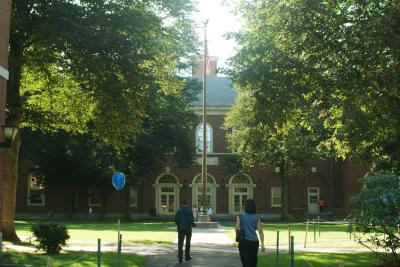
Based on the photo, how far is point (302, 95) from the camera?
1780cm

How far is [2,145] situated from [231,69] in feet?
26.0

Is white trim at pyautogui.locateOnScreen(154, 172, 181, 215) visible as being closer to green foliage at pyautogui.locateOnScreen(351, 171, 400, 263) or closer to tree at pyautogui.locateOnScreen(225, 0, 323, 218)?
tree at pyautogui.locateOnScreen(225, 0, 323, 218)

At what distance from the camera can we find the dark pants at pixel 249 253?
11289mm

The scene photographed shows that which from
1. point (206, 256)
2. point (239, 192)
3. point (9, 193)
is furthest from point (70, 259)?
point (239, 192)

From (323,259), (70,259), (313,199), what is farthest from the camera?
(313,199)

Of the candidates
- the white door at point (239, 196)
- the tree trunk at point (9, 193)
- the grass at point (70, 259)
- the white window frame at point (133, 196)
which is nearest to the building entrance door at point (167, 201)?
the white window frame at point (133, 196)

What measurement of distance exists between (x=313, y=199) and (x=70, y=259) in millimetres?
39939

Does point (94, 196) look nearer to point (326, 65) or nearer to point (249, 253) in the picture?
point (326, 65)

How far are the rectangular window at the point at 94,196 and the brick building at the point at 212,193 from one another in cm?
9

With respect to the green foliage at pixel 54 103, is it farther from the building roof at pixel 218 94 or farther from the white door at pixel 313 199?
the white door at pixel 313 199

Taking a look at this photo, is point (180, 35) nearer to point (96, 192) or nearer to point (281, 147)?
point (281, 147)

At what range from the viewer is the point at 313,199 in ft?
175

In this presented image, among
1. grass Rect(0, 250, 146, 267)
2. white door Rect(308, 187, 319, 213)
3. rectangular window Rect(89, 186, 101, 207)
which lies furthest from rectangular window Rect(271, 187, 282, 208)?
grass Rect(0, 250, 146, 267)

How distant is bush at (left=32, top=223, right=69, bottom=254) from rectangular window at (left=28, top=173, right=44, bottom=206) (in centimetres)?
3579
